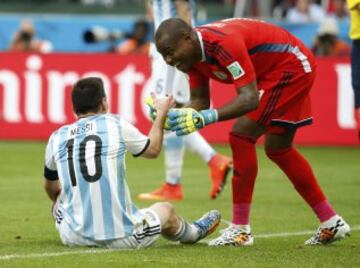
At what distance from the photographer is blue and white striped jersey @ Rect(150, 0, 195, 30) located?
12.8 meters

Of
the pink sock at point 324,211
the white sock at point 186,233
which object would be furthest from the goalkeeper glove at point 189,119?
the pink sock at point 324,211

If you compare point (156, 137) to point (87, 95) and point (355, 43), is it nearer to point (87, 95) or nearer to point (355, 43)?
point (87, 95)

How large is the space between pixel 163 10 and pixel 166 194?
6.25 ft

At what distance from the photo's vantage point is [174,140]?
1289cm

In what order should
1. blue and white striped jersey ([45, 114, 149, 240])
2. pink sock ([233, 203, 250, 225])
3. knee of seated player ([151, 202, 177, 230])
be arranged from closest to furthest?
1. blue and white striped jersey ([45, 114, 149, 240])
2. knee of seated player ([151, 202, 177, 230])
3. pink sock ([233, 203, 250, 225])

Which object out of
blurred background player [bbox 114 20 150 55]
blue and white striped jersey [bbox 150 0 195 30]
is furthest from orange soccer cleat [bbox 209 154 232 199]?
blurred background player [bbox 114 20 150 55]

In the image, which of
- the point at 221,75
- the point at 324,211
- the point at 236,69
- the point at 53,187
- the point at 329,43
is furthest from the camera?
the point at 329,43

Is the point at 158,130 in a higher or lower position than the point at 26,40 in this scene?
higher

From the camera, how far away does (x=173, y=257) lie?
8.21 meters

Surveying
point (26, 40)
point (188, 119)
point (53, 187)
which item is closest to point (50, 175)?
point (53, 187)

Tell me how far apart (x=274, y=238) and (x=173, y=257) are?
5.17 ft

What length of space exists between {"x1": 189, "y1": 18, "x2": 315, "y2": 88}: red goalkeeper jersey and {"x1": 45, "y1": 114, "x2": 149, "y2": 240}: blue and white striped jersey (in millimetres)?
742

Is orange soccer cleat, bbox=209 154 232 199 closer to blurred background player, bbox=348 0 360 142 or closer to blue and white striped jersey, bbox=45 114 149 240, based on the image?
blurred background player, bbox=348 0 360 142

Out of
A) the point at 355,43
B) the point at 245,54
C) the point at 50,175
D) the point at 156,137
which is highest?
the point at 245,54
